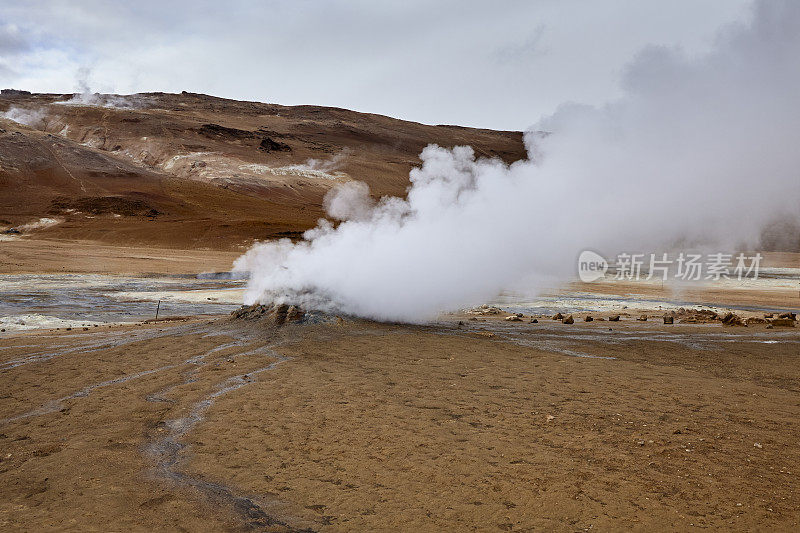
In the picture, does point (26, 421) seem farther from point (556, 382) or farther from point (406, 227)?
point (406, 227)

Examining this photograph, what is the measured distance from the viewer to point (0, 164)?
67500 millimetres

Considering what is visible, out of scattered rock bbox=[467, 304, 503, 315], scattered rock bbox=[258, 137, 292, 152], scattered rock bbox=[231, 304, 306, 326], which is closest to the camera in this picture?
scattered rock bbox=[231, 304, 306, 326]

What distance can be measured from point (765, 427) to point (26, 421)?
9.26 meters

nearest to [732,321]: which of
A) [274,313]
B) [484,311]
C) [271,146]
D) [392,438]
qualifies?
[484,311]

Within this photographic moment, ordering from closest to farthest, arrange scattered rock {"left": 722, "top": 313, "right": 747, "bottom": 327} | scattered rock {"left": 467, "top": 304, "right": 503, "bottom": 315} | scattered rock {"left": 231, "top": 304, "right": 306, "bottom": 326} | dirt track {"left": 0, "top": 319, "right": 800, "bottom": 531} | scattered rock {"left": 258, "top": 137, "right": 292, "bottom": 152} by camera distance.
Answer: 1. dirt track {"left": 0, "top": 319, "right": 800, "bottom": 531}
2. scattered rock {"left": 231, "top": 304, "right": 306, "bottom": 326}
3. scattered rock {"left": 722, "top": 313, "right": 747, "bottom": 327}
4. scattered rock {"left": 467, "top": 304, "right": 503, "bottom": 315}
5. scattered rock {"left": 258, "top": 137, "right": 292, "bottom": 152}

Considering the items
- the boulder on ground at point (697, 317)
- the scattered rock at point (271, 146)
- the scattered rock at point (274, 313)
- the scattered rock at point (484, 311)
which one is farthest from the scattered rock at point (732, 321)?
the scattered rock at point (271, 146)

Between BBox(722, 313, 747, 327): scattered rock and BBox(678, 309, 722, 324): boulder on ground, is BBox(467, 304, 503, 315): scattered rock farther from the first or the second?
BBox(722, 313, 747, 327): scattered rock

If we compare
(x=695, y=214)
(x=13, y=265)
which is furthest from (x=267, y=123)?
(x=695, y=214)

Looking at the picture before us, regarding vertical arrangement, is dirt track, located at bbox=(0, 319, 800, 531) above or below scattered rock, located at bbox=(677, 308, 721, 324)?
below

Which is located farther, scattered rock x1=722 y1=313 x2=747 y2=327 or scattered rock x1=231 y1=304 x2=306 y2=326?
scattered rock x1=722 y1=313 x2=747 y2=327

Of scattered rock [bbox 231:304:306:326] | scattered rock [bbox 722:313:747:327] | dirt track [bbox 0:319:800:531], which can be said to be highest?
scattered rock [bbox 722:313:747:327]

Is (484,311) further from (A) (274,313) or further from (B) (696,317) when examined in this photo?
(A) (274,313)

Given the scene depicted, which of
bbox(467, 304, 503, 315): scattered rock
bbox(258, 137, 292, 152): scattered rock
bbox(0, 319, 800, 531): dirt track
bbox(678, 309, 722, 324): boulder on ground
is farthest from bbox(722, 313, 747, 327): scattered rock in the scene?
bbox(258, 137, 292, 152): scattered rock

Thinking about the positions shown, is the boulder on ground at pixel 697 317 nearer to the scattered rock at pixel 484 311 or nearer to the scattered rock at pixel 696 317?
the scattered rock at pixel 696 317
